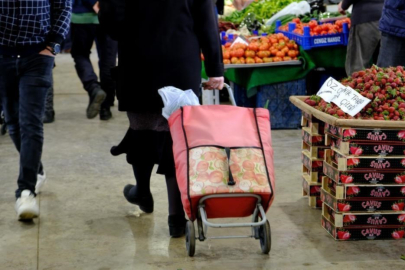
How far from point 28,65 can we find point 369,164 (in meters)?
2.24

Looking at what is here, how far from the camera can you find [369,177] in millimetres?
4578

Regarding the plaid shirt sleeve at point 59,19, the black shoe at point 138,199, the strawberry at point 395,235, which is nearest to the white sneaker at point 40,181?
the black shoe at point 138,199

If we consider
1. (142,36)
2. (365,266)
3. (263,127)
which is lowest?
(365,266)

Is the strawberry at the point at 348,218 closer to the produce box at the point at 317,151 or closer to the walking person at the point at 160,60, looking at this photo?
the produce box at the point at 317,151

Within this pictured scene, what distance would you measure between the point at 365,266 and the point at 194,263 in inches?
37.3

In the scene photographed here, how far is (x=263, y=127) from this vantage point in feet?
13.9

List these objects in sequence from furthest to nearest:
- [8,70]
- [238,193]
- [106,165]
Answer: [106,165], [8,70], [238,193]

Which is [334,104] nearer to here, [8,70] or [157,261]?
[157,261]

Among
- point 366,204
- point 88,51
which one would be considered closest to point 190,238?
point 366,204

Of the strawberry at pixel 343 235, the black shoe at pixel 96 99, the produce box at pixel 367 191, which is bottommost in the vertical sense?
the black shoe at pixel 96 99

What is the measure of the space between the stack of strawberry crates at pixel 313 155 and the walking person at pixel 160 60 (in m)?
0.84

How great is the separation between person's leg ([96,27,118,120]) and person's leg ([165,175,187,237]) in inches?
162

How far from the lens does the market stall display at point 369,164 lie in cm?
450

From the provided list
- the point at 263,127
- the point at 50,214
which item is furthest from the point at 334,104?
the point at 50,214
